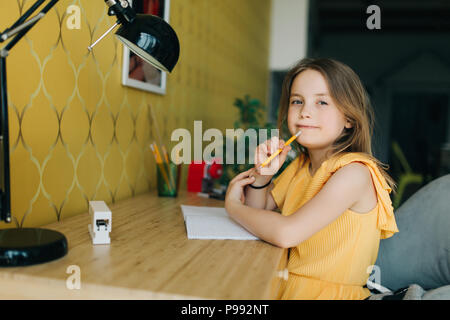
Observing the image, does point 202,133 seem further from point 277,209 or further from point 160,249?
point 160,249

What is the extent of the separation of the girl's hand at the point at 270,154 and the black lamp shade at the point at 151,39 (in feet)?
1.33

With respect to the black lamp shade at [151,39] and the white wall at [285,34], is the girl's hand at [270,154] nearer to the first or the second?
the black lamp shade at [151,39]

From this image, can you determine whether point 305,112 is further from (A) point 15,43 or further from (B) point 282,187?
(A) point 15,43

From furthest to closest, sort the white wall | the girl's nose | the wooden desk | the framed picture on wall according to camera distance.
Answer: the white wall, the framed picture on wall, the girl's nose, the wooden desk

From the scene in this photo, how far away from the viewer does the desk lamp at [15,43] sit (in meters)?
0.69

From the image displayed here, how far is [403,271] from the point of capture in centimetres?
112

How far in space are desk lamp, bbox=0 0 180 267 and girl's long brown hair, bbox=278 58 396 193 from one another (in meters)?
0.44

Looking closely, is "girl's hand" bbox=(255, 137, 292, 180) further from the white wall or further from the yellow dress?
the white wall

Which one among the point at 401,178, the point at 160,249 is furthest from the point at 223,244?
the point at 401,178

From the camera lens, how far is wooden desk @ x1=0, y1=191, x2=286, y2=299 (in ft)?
2.14

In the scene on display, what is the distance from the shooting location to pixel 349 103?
1101mm

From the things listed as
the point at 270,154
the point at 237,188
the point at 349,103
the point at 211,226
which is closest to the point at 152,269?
the point at 211,226

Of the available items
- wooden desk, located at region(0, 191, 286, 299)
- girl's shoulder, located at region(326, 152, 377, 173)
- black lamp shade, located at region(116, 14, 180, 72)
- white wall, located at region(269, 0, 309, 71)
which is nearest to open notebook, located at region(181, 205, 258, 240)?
wooden desk, located at region(0, 191, 286, 299)

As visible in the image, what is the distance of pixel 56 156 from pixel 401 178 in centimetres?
649
